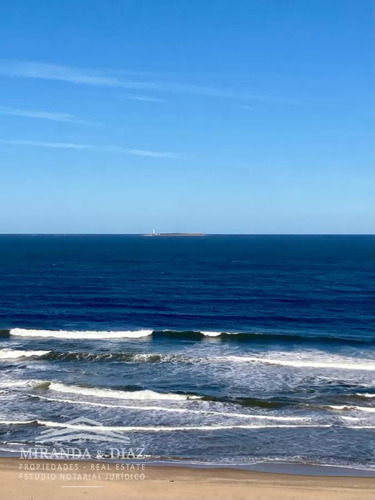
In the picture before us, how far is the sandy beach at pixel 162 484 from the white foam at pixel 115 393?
7.97 meters

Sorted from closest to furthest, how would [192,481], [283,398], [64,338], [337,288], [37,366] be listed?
[192,481], [283,398], [37,366], [64,338], [337,288]

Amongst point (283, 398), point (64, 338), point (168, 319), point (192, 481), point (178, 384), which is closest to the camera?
point (192, 481)

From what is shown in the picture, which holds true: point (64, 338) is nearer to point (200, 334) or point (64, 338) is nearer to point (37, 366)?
point (37, 366)

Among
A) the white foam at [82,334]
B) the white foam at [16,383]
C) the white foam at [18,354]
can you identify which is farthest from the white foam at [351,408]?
the white foam at [18,354]

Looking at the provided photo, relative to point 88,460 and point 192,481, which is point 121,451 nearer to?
point 88,460

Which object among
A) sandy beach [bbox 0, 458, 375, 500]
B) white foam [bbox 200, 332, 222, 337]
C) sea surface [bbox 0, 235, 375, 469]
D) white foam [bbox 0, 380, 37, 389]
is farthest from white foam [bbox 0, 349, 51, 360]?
sandy beach [bbox 0, 458, 375, 500]

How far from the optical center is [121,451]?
23.0 meters

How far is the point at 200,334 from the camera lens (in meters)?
44.0

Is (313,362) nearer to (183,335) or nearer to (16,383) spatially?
(183,335)

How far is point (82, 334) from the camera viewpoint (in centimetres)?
4409

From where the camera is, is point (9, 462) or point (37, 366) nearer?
point (9, 462)

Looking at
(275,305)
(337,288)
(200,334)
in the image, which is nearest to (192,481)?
(200,334)

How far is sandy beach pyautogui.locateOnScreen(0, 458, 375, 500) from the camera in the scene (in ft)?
62.5

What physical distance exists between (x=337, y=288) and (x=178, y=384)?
140 feet
